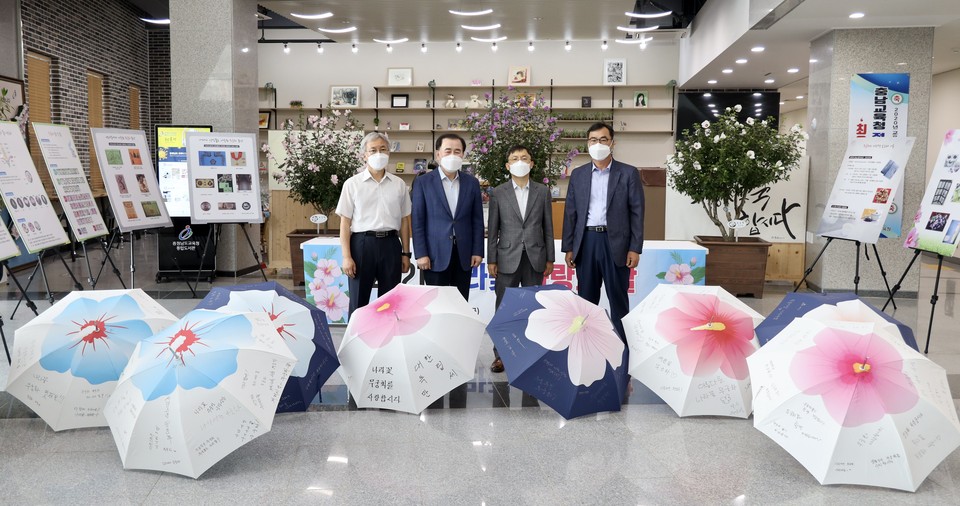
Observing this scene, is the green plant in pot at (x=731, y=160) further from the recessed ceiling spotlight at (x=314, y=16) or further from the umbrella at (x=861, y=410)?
the umbrella at (x=861, y=410)

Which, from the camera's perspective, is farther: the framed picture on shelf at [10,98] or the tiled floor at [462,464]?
the framed picture on shelf at [10,98]

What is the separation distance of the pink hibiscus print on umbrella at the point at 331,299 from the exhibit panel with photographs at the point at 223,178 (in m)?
1.54

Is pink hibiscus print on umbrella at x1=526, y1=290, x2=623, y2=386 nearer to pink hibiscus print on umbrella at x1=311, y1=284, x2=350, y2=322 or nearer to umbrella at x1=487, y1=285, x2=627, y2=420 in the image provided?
umbrella at x1=487, y1=285, x2=627, y2=420

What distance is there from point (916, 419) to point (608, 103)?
10868 millimetres

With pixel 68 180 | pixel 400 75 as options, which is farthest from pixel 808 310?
pixel 400 75

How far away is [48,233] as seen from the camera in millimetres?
5641

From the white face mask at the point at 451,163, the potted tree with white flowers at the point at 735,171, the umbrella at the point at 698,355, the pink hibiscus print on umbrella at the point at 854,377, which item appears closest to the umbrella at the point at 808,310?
the umbrella at the point at 698,355

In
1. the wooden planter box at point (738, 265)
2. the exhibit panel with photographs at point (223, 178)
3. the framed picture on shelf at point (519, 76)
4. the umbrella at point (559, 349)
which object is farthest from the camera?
the framed picture on shelf at point (519, 76)

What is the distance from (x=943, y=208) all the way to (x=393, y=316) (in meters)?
4.06

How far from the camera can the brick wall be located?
34.5 ft

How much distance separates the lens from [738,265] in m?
7.57

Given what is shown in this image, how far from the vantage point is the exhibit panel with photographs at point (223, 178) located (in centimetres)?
713

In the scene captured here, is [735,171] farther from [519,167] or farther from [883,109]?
[519,167]

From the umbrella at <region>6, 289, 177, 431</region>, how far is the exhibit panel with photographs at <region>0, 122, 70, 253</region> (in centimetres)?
207
